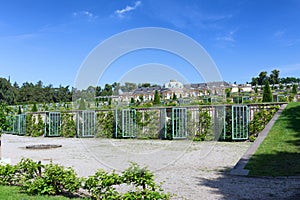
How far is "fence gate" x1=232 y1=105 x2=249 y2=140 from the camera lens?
11.2 meters

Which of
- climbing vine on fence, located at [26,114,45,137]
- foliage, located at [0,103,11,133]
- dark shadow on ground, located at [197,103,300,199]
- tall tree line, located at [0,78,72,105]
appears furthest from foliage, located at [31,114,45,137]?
tall tree line, located at [0,78,72,105]

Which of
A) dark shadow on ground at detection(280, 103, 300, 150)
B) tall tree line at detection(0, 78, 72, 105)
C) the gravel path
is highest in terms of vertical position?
tall tree line at detection(0, 78, 72, 105)

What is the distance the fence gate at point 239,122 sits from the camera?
11.2 meters

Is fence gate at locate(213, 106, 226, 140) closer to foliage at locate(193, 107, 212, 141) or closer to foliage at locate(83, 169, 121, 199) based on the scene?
foliage at locate(193, 107, 212, 141)

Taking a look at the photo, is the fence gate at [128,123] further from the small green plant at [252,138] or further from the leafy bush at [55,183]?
the leafy bush at [55,183]

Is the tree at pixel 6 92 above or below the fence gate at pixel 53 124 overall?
above

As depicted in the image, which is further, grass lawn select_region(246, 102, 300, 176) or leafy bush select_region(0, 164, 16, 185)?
grass lawn select_region(246, 102, 300, 176)

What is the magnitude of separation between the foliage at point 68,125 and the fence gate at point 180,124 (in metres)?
6.11

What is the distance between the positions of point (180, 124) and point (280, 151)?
5790 mm

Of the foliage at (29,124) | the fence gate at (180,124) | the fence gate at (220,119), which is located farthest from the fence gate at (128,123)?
the foliage at (29,124)

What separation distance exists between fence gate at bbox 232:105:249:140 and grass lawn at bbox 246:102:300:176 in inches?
56.3

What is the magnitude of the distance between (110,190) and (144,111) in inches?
395

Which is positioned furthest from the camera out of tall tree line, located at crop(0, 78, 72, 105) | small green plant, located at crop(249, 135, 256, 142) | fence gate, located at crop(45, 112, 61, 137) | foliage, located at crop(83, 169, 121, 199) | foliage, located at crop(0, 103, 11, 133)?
tall tree line, located at crop(0, 78, 72, 105)

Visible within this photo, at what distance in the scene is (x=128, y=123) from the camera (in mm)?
13641
